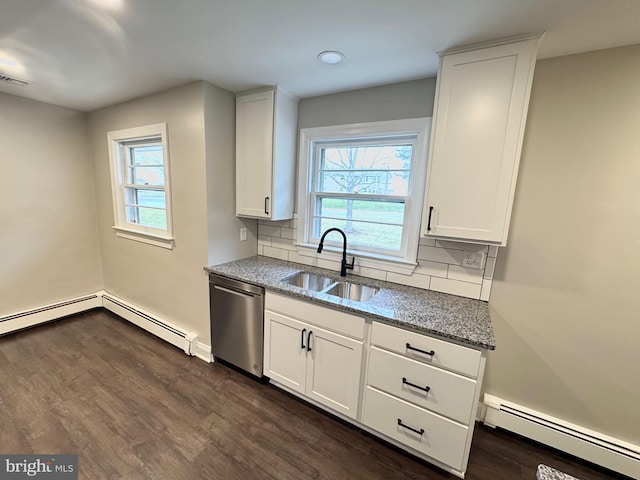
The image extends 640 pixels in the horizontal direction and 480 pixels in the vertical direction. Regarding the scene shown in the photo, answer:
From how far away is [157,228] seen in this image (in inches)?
108

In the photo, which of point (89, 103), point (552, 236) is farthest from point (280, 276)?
point (89, 103)

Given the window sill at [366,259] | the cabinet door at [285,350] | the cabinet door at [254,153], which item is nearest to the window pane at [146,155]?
the cabinet door at [254,153]

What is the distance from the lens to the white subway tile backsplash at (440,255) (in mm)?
1872

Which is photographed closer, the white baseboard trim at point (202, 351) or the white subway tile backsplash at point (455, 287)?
the white subway tile backsplash at point (455, 287)

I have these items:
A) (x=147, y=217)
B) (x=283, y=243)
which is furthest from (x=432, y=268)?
(x=147, y=217)

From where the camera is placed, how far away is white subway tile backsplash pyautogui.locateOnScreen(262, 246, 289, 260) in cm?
264

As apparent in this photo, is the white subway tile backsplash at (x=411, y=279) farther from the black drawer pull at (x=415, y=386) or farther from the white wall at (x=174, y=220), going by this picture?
the white wall at (x=174, y=220)

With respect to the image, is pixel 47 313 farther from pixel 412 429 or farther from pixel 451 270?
pixel 451 270

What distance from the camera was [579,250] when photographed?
1.56 m

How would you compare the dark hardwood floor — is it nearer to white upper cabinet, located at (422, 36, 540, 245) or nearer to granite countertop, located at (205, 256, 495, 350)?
granite countertop, located at (205, 256, 495, 350)

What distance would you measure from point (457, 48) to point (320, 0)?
82cm

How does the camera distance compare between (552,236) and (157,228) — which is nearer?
(552,236)

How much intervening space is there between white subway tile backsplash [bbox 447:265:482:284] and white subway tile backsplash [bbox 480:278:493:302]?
0.03 meters

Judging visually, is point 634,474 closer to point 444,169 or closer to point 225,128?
point 444,169
